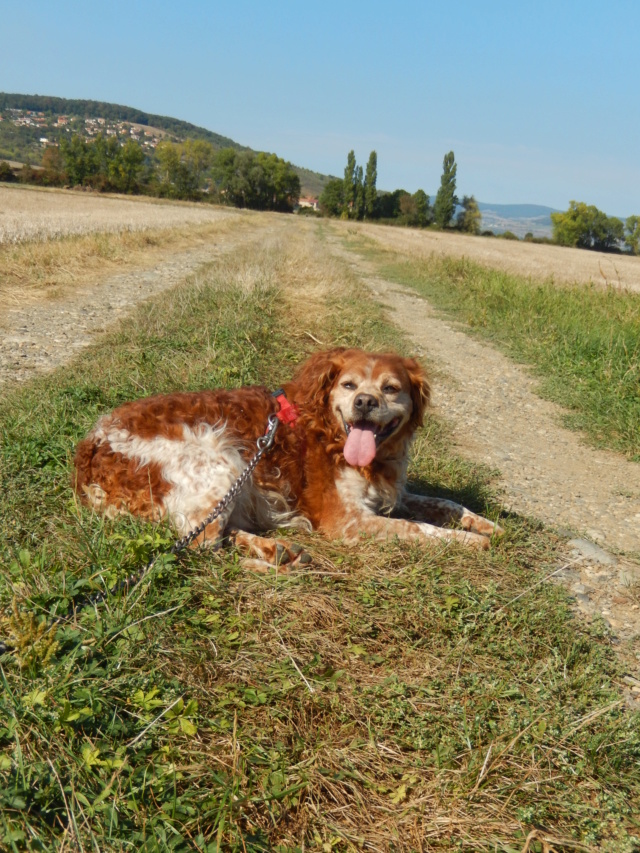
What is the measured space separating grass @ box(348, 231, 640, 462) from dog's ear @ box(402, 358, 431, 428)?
3033 millimetres

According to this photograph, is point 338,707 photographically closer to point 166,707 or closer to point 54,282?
point 166,707

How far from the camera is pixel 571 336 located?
10.4 metres

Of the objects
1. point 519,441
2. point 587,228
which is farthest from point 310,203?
point 519,441

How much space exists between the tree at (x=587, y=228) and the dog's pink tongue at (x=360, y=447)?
324ft

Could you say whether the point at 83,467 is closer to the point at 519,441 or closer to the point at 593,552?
the point at 593,552

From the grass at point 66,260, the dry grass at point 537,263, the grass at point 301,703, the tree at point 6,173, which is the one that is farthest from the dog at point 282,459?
the tree at point 6,173

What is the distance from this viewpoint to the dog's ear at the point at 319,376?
13.6 feet

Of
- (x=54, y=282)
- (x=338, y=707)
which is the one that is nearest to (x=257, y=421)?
(x=338, y=707)

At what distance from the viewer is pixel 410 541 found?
3.91 meters

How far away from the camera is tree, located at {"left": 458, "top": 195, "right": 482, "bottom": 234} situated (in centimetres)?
10062

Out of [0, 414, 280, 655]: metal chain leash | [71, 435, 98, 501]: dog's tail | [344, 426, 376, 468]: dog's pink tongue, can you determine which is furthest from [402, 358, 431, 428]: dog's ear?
[71, 435, 98, 501]: dog's tail

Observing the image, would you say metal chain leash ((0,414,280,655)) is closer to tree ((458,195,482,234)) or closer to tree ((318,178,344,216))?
tree ((458,195,482,234))

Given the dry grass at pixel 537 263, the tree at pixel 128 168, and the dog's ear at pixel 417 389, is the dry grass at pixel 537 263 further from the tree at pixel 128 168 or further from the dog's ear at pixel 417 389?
the tree at pixel 128 168

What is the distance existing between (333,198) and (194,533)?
4474 inches
